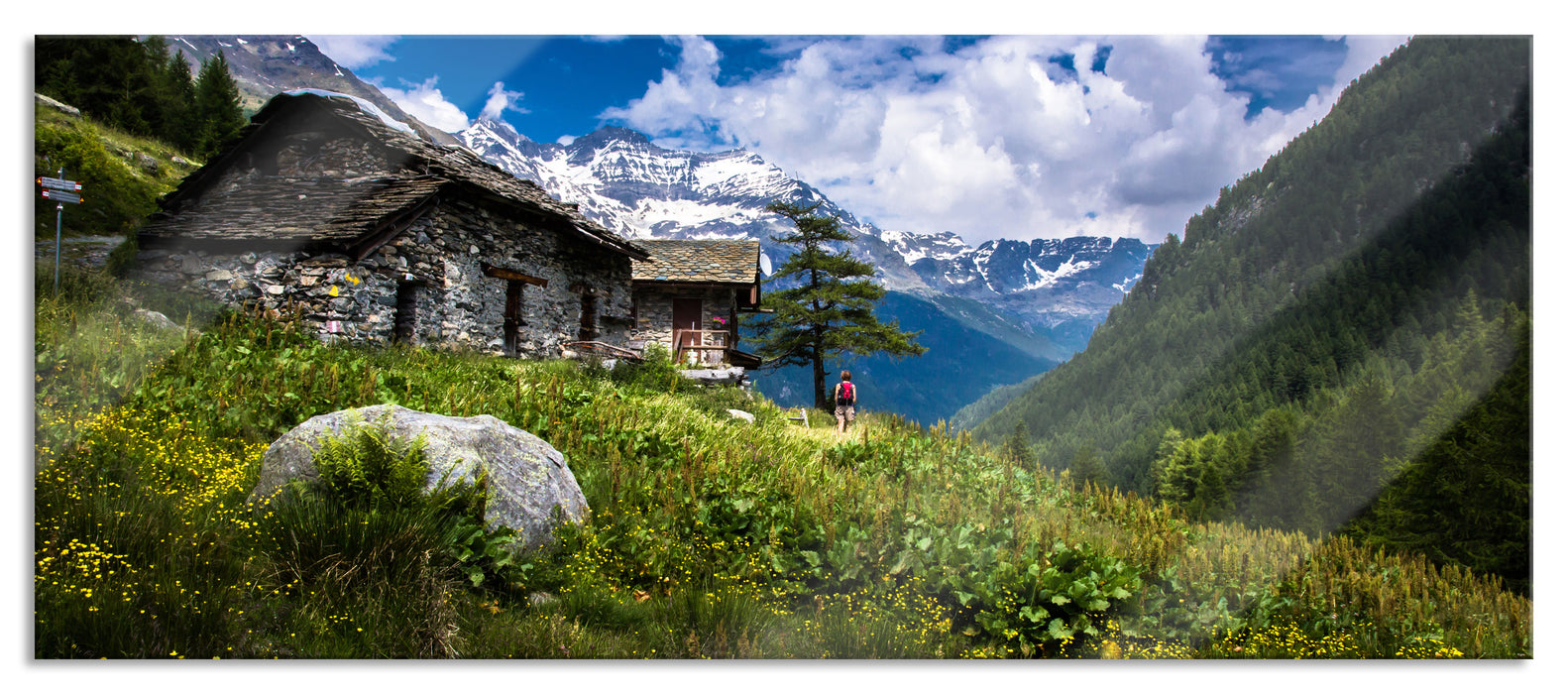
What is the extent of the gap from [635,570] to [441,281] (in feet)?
35.3

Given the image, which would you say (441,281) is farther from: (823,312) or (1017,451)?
(823,312)

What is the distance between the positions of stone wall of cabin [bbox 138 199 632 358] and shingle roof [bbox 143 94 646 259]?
431mm

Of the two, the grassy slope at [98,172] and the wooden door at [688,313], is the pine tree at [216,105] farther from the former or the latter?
the wooden door at [688,313]

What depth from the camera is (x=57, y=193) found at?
4.65 metres

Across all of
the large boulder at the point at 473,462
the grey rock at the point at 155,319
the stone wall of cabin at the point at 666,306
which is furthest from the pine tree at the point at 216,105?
the stone wall of cabin at the point at 666,306

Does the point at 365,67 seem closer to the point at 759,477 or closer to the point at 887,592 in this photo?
the point at 759,477

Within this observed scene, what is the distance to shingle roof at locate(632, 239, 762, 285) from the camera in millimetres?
21312

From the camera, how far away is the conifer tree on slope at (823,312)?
23.0 m

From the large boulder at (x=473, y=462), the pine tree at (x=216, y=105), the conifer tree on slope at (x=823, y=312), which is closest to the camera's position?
the large boulder at (x=473, y=462)

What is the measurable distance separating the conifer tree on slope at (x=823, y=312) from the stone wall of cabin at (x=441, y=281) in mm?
7004

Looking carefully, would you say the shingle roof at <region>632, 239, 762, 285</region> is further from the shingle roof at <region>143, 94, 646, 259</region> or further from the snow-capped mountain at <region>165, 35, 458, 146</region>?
the snow-capped mountain at <region>165, 35, 458, 146</region>

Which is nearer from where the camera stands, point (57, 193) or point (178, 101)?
point (57, 193)

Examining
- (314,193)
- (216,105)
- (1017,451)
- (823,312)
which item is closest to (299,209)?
(314,193)

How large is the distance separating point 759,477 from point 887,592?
191cm
